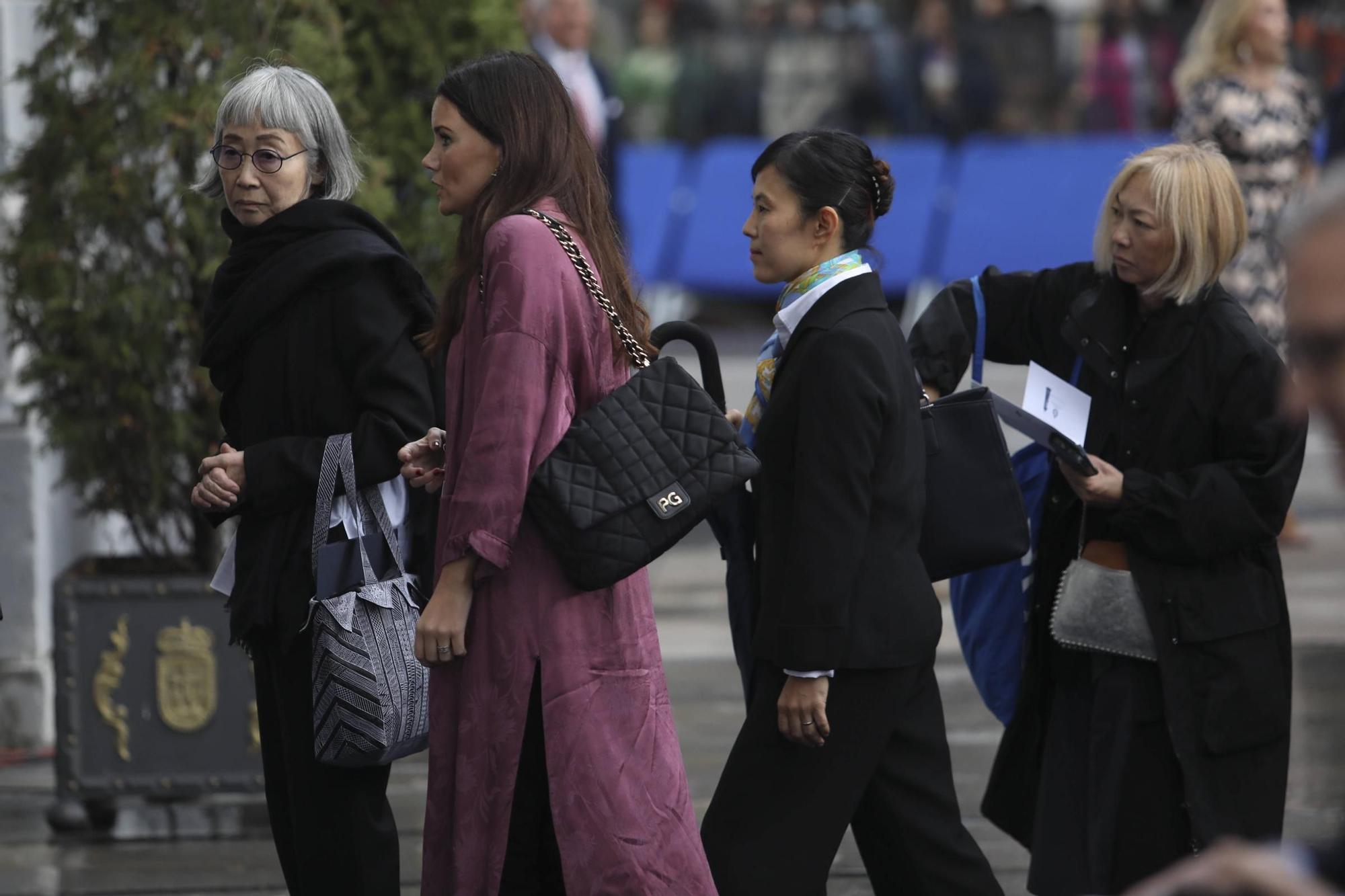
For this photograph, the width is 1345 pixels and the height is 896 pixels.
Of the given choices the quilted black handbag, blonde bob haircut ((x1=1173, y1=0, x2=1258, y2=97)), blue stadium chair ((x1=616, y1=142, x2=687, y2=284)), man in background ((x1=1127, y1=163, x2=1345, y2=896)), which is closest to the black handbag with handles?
the quilted black handbag

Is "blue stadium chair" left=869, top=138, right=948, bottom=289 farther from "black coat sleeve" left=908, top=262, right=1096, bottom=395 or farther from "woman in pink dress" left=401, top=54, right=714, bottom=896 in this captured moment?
"woman in pink dress" left=401, top=54, right=714, bottom=896

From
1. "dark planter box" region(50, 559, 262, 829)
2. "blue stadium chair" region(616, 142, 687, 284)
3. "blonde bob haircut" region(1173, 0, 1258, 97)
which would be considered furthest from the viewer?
"blue stadium chair" region(616, 142, 687, 284)

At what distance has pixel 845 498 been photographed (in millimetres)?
3584

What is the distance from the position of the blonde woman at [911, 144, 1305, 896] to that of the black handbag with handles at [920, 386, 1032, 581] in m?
0.18

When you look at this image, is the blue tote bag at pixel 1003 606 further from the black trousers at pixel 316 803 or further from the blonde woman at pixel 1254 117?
the blonde woman at pixel 1254 117

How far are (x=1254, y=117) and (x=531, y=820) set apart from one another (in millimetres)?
5535

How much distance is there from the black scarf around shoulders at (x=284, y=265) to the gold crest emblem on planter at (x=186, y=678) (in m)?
1.64

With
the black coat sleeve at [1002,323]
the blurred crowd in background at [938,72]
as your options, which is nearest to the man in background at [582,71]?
the blurred crowd in background at [938,72]

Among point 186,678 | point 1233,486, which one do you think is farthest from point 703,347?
point 186,678

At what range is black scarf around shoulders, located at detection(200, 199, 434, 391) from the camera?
3842 millimetres

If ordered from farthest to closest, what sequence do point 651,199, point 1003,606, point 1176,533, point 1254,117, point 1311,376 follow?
point 651,199 → point 1254,117 → point 1003,606 → point 1176,533 → point 1311,376

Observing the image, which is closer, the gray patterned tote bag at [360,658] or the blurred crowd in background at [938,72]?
the gray patterned tote bag at [360,658]

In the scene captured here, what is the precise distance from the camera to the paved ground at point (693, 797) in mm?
5117

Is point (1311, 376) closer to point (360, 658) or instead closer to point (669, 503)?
point (669, 503)
